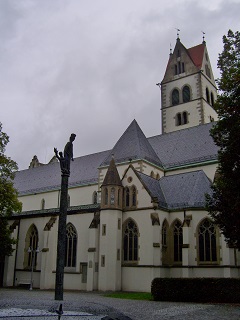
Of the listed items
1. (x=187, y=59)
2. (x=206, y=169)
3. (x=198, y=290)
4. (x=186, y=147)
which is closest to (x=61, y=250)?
(x=198, y=290)

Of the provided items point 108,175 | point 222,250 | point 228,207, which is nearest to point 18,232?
point 108,175

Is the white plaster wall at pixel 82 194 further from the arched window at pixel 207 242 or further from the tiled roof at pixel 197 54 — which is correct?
the tiled roof at pixel 197 54

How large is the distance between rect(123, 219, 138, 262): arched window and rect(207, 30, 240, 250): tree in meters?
11.0

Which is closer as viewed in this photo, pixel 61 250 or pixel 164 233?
pixel 61 250

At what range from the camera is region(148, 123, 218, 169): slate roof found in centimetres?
3534

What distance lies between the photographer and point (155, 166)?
36.0 m

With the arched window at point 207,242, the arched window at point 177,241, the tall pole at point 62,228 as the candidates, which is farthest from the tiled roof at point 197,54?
the tall pole at point 62,228

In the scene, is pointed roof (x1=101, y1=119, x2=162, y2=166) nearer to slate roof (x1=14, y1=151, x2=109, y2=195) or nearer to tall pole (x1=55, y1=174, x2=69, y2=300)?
slate roof (x1=14, y1=151, x2=109, y2=195)

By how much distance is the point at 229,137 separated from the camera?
60.4 feet

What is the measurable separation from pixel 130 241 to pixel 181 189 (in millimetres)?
6059

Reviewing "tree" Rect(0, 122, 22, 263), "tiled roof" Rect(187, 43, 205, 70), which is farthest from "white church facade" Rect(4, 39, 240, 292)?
"tiled roof" Rect(187, 43, 205, 70)

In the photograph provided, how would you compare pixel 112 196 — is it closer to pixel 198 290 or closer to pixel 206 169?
pixel 206 169

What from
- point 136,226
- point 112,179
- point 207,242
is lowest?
point 207,242

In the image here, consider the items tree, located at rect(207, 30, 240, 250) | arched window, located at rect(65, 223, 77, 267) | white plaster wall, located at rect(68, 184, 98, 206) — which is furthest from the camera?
white plaster wall, located at rect(68, 184, 98, 206)
